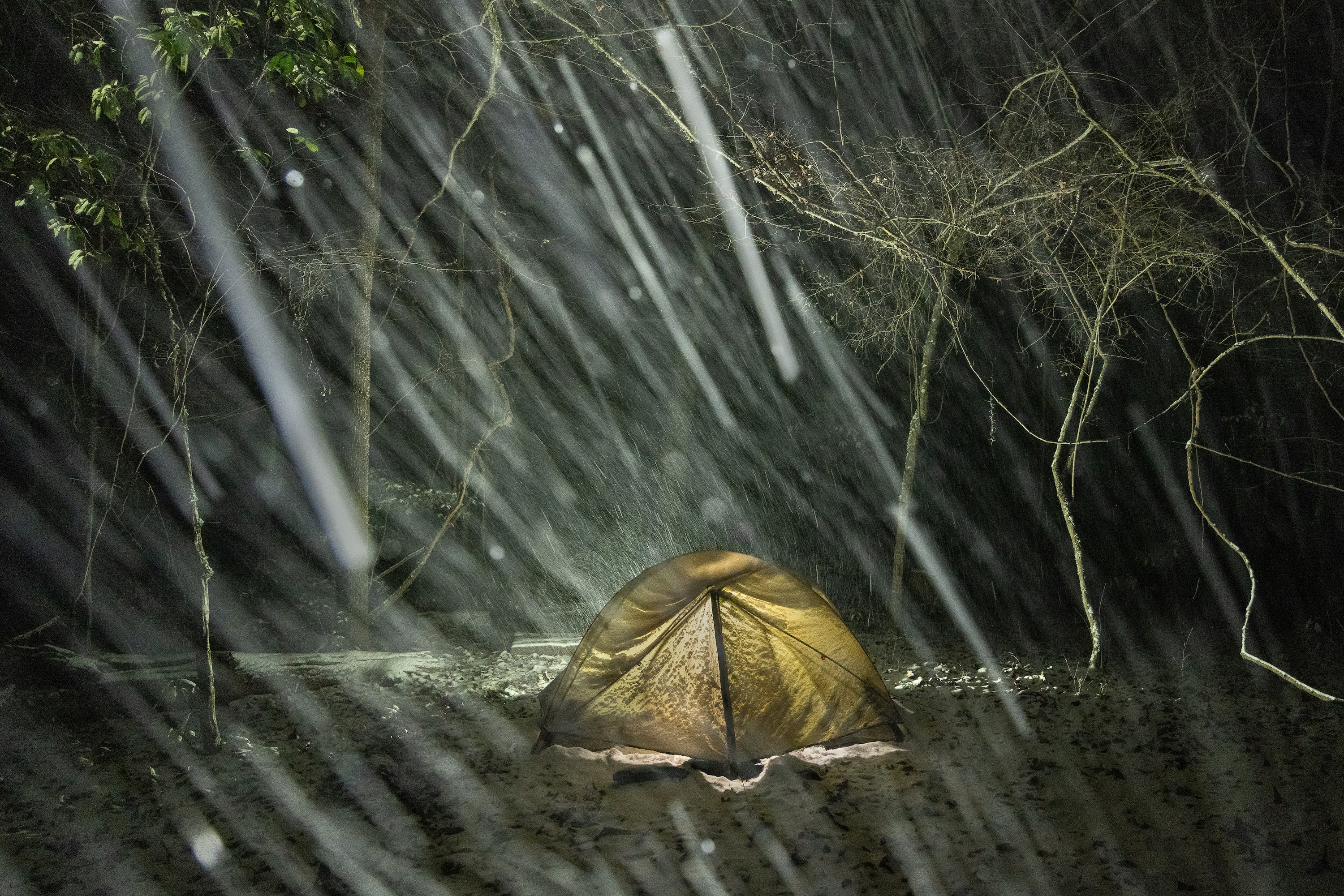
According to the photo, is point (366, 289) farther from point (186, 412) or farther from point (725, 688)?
point (725, 688)

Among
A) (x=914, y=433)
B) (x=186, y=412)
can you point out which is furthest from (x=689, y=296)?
(x=186, y=412)

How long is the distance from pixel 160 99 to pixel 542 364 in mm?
7981

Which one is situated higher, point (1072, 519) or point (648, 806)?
point (648, 806)

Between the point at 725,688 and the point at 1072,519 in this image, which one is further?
the point at 1072,519

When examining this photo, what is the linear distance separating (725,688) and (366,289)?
5.06 meters

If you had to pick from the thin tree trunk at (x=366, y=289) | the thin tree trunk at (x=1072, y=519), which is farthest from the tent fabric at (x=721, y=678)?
the thin tree trunk at (x=366, y=289)

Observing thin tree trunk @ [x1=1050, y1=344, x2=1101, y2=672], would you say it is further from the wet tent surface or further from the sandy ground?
the sandy ground

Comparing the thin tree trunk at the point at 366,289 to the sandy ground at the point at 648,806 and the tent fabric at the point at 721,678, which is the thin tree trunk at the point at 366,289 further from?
the tent fabric at the point at 721,678

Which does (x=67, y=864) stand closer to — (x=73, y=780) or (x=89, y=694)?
(x=73, y=780)

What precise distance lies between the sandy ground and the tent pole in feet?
0.58

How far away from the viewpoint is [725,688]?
505 centimetres

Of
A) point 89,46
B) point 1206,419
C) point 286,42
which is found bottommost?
point 1206,419

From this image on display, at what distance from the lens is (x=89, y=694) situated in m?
5.86

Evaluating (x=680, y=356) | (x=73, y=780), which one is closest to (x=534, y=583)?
(x=680, y=356)
